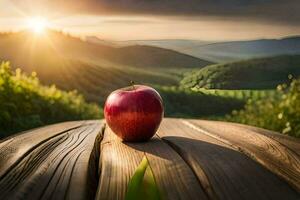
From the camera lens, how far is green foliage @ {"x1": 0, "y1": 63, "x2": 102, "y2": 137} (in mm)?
5879

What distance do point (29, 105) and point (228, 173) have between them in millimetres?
5082

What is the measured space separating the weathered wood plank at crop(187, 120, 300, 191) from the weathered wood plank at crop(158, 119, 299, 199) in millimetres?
31

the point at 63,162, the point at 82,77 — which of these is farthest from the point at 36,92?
the point at 63,162

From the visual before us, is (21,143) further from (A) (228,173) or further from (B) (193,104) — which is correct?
(B) (193,104)

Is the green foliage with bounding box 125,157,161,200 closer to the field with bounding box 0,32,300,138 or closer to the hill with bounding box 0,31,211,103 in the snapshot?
the field with bounding box 0,32,300,138

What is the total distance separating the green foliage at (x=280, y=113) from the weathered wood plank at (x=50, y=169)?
3693 millimetres

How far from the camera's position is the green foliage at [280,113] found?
18.4ft

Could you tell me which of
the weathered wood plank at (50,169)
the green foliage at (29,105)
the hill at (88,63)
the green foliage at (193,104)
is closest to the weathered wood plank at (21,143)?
the weathered wood plank at (50,169)

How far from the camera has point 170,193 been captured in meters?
1.27

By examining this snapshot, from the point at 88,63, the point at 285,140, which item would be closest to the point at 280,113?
the point at 285,140

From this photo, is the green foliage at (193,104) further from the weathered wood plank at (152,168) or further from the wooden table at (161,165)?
the weathered wood plank at (152,168)

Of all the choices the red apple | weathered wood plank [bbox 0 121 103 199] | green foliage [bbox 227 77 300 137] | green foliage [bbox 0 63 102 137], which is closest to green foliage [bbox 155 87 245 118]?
green foliage [bbox 227 77 300 137]

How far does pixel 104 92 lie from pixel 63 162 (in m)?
8.76

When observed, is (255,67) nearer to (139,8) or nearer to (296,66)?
(296,66)
